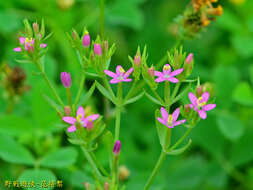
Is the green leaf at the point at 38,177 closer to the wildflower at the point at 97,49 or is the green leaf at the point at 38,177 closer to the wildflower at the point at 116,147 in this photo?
the wildflower at the point at 116,147

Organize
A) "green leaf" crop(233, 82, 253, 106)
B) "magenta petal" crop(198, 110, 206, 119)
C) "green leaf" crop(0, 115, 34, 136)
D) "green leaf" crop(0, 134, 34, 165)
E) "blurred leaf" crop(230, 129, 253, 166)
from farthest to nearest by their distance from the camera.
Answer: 1. "blurred leaf" crop(230, 129, 253, 166)
2. "green leaf" crop(233, 82, 253, 106)
3. "green leaf" crop(0, 115, 34, 136)
4. "green leaf" crop(0, 134, 34, 165)
5. "magenta petal" crop(198, 110, 206, 119)

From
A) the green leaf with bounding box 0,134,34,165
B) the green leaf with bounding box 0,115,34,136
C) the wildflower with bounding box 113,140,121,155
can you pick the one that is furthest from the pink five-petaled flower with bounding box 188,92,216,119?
the green leaf with bounding box 0,115,34,136

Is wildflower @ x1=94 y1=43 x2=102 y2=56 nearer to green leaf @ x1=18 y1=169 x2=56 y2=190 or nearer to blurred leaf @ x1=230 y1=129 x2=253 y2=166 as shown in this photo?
green leaf @ x1=18 y1=169 x2=56 y2=190

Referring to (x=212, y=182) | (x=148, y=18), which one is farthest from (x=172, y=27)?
(x=212, y=182)


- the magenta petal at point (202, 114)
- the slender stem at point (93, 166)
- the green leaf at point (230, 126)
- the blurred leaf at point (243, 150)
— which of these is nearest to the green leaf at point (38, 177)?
the slender stem at point (93, 166)

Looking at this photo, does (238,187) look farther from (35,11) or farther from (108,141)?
(35,11)

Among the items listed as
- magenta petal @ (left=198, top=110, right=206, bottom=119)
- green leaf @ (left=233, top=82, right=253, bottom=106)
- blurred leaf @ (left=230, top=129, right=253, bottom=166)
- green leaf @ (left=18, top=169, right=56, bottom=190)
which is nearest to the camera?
magenta petal @ (left=198, top=110, right=206, bottom=119)
